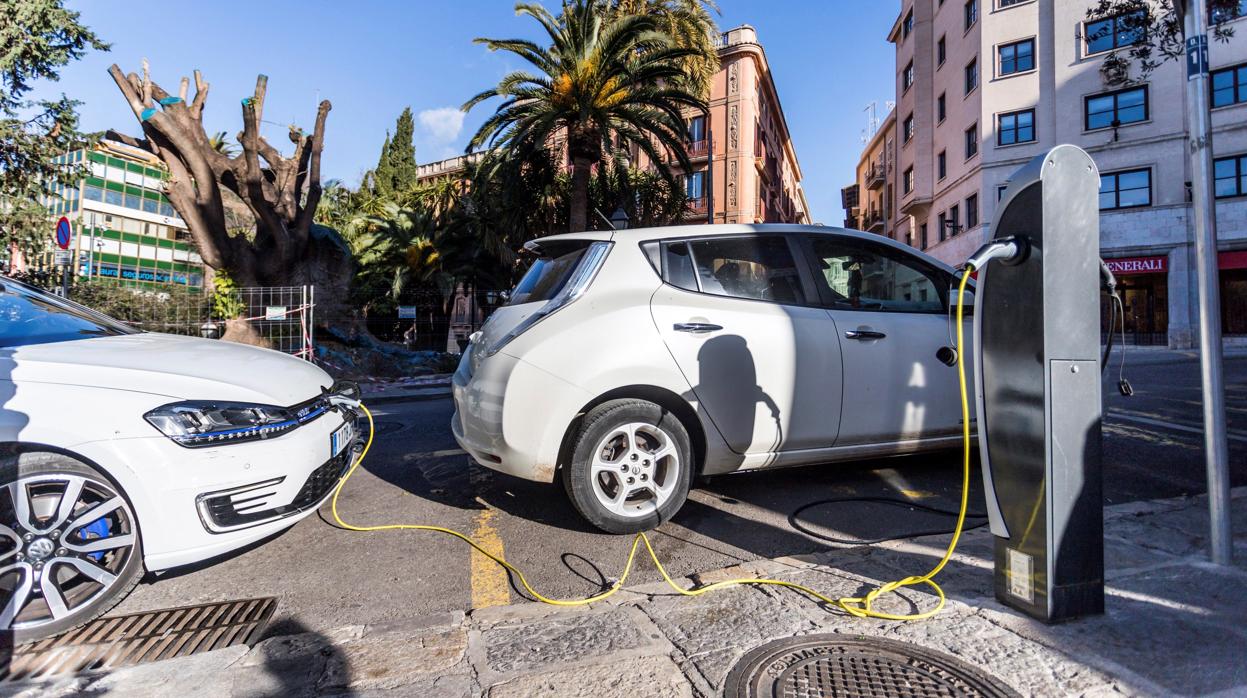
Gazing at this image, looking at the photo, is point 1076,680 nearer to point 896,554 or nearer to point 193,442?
point 896,554

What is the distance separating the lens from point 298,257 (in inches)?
695

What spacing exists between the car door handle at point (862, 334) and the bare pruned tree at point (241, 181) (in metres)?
16.6

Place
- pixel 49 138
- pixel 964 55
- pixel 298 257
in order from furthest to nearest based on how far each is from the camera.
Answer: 1. pixel 964 55
2. pixel 298 257
3. pixel 49 138

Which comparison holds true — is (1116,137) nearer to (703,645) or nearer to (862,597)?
(862,597)

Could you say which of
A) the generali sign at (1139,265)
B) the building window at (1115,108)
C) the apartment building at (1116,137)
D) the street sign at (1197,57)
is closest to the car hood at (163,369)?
the street sign at (1197,57)

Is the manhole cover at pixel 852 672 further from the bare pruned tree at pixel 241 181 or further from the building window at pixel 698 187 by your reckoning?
the building window at pixel 698 187

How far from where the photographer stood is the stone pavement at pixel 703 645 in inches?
77.4

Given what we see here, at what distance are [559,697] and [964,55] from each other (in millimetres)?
34900

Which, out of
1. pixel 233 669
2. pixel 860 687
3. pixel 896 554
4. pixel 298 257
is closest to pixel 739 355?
pixel 896 554

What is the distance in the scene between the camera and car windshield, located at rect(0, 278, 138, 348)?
3.02 meters

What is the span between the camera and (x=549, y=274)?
12.5 feet

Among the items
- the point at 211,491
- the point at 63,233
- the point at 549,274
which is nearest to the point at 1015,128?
the point at 549,274

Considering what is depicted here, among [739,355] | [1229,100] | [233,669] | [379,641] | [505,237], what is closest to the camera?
[233,669]

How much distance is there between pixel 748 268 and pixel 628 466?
140cm
